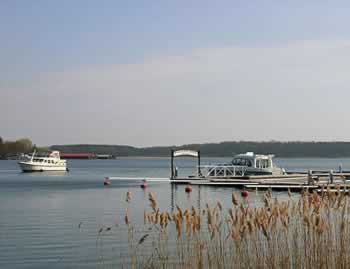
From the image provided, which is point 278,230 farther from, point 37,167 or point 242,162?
point 37,167

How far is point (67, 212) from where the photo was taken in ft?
115

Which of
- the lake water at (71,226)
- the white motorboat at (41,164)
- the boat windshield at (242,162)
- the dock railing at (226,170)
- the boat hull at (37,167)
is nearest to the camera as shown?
the lake water at (71,226)

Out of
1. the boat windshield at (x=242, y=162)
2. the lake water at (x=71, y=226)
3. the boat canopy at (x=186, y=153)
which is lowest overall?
the lake water at (x=71, y=226)

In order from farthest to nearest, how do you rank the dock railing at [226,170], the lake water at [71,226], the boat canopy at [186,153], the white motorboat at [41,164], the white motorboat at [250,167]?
the white motorboat at [41,164] < the boat canopy at [186,153] < the dock railing at [226,170] < the white motorboat at [250,167] < the lake water at [71,226]

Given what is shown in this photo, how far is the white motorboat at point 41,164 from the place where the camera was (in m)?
104

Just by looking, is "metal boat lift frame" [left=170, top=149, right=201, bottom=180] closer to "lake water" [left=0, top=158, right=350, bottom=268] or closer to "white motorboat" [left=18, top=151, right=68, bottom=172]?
"lake water" [left=0, top=158, right=350, bottom=268]

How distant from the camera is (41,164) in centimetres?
10475


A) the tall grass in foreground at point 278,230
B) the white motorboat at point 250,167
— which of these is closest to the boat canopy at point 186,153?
the white motorboat at point 250,167

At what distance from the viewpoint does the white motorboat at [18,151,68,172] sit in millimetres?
103562

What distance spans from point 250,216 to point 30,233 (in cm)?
1673

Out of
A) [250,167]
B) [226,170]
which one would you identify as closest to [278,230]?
[250,167]

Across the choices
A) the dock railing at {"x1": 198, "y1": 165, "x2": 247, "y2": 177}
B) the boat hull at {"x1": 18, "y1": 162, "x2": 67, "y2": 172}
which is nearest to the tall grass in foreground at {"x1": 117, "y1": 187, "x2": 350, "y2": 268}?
the dock railing at {"x1": 198, "y1": 165, "x2": 247, "y2": 177}

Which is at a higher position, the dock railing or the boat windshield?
the boat windshield

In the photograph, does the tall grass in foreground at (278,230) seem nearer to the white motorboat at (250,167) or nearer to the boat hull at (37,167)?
the white motorboat at (250,167)
